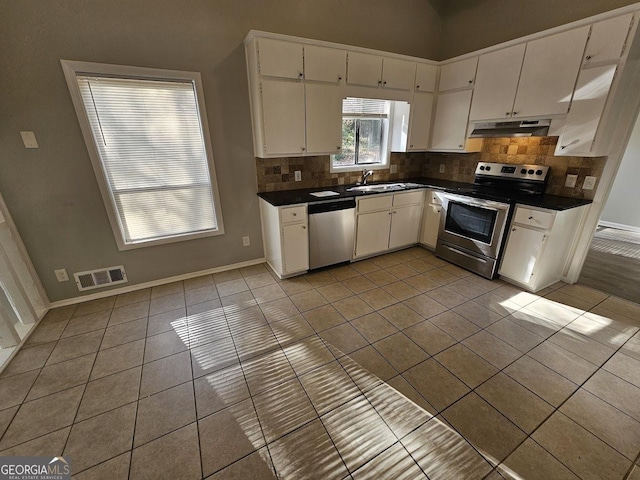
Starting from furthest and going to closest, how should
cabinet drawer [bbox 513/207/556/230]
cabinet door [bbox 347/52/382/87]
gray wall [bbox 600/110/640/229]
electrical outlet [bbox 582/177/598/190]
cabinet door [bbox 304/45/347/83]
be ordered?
gray wall [bbox 600/110/640/229] < cabinet door [bbox 347/52/382/87] < cabinet door [bbox 304/45/347/83] < electrical outlet [bbox 582/177/598/190] < cabinet drawer [bbox 513/207/556/230]

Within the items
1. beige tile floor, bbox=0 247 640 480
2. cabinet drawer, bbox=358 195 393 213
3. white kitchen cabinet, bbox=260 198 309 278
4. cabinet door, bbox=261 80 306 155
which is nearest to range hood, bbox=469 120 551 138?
cabinet drawer, bbox=358 195 393 213

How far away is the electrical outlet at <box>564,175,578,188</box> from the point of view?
9.05 ft

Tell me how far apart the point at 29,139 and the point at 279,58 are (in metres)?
2.27

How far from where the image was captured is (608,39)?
218cm

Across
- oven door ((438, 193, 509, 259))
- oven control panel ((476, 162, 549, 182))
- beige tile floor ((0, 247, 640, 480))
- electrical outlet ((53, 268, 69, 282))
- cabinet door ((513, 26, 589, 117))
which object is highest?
cabinet door ((513, 26, 589, 117))

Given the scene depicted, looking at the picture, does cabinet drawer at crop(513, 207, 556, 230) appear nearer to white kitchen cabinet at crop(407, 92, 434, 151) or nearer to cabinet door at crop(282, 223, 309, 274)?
white kitchen cabinet at crop(407, 92, 434, 151)

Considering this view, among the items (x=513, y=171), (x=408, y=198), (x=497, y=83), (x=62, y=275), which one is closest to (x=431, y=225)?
(x=408, y=198)

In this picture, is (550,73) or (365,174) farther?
(365,174)

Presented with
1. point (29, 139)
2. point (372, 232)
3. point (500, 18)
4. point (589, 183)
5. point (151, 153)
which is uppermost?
point (500, 18)

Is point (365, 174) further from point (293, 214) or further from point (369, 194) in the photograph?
point (293, 214)

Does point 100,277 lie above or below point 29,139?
below

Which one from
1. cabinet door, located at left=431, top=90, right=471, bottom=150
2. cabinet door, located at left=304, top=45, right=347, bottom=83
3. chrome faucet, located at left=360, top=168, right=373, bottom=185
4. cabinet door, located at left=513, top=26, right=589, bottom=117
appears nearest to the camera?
cabinet door, located at left=513, top=26, right=589, bottom=117

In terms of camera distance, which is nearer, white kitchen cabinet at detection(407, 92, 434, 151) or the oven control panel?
the oven control panel

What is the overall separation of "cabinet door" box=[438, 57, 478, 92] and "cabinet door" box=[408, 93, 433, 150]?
217mm
